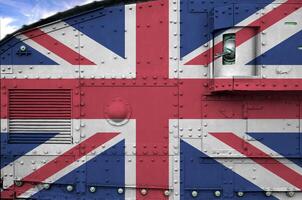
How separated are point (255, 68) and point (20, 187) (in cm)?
231

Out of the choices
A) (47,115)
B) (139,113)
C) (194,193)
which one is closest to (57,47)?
(47,115)

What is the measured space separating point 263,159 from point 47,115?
194cm

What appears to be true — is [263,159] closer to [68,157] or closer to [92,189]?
[92,189]

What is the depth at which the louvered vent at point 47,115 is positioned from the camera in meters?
3.21

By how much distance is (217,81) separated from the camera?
3025 mm

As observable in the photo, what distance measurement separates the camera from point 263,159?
320 cm

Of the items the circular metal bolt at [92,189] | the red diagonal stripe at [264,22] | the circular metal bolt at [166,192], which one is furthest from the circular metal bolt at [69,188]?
the red diagonal stripe at [264,22]

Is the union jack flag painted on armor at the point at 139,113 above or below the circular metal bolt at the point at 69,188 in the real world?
above

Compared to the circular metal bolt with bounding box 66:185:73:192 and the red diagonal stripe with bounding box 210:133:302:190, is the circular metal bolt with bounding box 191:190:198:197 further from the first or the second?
the circular metal bolt with bounding box 66:185:73:192

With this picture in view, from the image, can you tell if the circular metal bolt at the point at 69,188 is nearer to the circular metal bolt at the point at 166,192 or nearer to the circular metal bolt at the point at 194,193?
the circular metal bolt at the point at 166,192

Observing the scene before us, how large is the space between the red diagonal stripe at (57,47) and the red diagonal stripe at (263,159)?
1.35m

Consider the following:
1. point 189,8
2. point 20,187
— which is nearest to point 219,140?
point 189,8

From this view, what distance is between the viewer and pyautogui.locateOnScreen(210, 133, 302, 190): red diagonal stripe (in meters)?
3.18

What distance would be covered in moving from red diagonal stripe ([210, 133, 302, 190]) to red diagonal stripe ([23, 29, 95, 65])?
1.35 m
